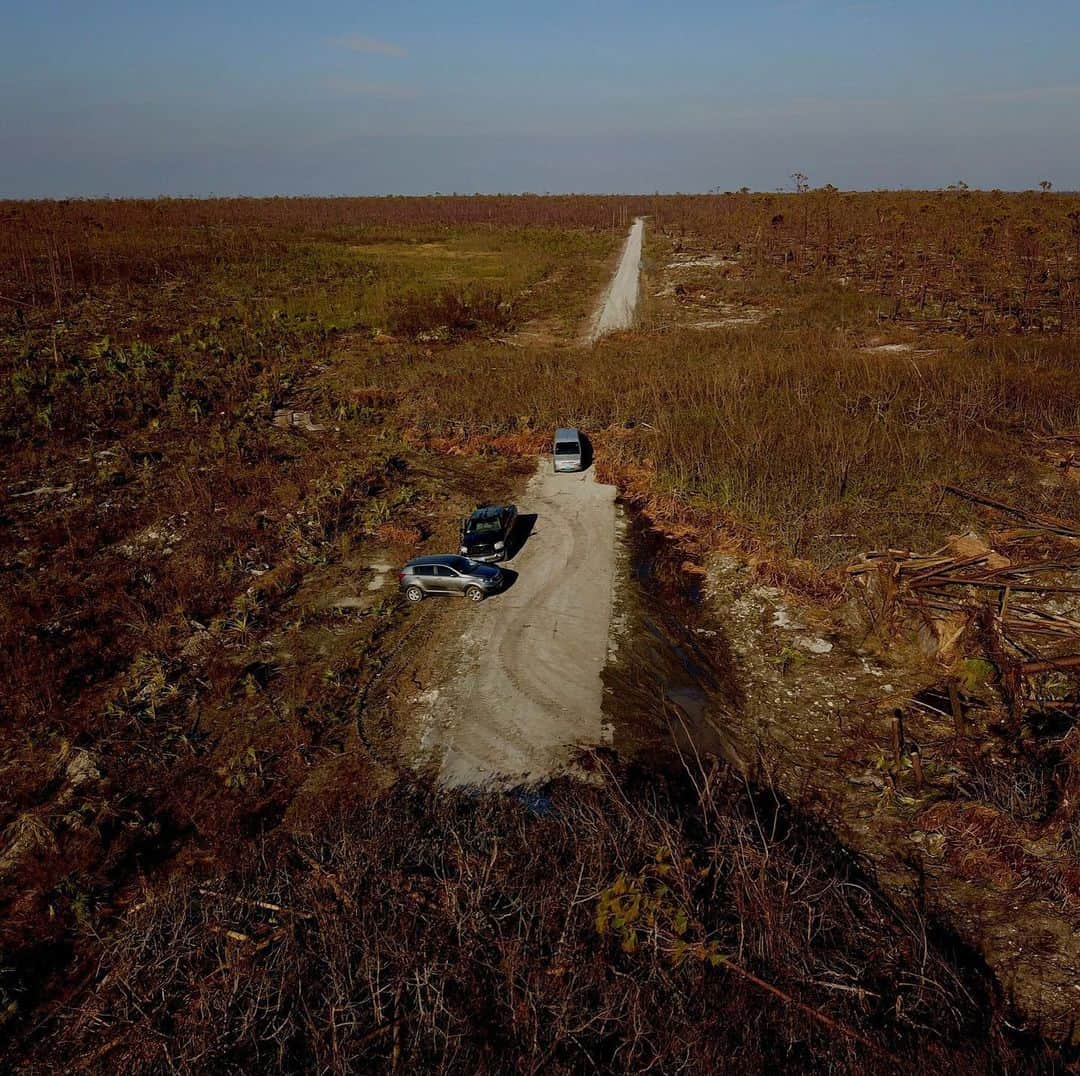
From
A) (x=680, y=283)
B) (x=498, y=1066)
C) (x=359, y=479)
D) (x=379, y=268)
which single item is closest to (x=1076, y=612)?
(x=498, y=1066)

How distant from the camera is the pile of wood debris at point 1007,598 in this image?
13.3m

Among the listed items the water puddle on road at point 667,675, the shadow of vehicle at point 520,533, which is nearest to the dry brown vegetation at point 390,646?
the water puddle on road at point 667,675

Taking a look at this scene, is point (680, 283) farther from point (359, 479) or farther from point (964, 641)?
point (964, 641)

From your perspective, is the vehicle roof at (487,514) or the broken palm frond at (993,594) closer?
the broken palm frond at (993,594)

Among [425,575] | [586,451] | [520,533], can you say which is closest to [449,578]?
[425,575]

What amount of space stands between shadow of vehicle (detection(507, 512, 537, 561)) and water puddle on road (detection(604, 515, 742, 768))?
343cm

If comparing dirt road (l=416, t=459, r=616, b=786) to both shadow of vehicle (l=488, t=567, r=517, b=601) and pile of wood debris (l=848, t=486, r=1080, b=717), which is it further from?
pile of wood debris (l=848, t=486, r=1080, b=717)

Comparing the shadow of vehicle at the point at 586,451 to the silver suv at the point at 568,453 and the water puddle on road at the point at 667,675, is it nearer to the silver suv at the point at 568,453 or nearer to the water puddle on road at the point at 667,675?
the silver suv at the point at 568,453

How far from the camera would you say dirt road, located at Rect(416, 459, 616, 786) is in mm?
13617

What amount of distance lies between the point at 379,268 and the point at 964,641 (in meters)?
57.4

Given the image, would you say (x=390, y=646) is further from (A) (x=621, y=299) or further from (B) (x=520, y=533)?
(A) (x=621, y=299)

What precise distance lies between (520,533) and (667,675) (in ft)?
27.0

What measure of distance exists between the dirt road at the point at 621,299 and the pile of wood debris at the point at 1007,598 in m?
29.2

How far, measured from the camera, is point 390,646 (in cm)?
1725
